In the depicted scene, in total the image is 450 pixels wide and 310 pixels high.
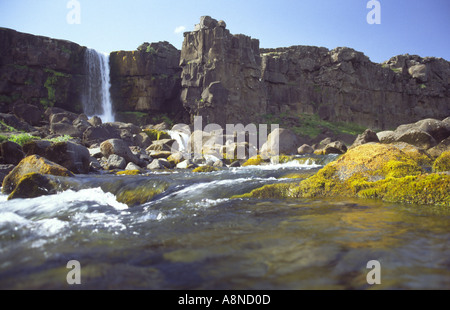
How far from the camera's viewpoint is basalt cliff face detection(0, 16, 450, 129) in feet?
108

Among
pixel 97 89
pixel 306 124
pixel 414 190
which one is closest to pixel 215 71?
pixel 97 89

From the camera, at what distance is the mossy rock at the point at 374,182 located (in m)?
4.55

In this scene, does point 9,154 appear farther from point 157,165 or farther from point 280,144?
point 280,144

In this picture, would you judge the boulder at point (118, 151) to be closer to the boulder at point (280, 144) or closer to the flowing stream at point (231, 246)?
the boulder at point (280, 144)

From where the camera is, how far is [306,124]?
145 ft

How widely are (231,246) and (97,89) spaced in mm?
37602

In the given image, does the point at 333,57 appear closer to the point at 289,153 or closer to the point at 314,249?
the point at 289,153

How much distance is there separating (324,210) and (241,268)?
7.74ft

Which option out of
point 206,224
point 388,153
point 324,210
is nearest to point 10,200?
point 206,224

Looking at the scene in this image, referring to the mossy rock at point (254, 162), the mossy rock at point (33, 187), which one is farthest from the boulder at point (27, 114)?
the mossy rock at point (33, 187)

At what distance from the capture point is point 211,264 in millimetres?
2496

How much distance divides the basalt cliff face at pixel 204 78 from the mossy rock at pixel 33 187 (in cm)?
2582

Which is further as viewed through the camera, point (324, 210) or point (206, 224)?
point (324, 210)

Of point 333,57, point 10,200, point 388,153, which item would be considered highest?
point 333,57
